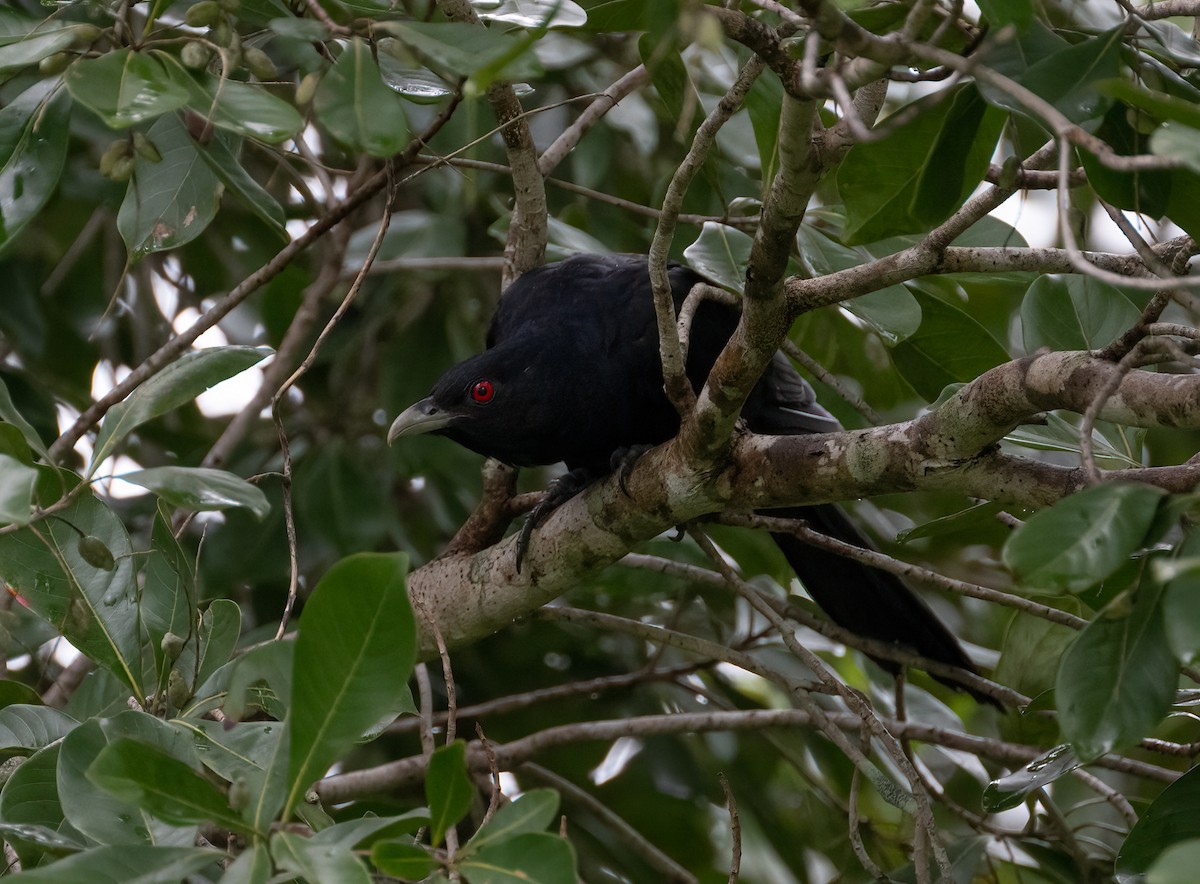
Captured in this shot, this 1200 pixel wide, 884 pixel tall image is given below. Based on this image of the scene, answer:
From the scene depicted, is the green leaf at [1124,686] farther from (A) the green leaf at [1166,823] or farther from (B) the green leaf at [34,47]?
(B) the green leaf at [34,47]

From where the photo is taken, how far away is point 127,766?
4.89 feet

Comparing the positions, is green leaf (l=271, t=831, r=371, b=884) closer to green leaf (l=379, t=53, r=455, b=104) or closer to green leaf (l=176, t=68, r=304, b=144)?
green leaf (l=176, t=68, r=304, b=144)

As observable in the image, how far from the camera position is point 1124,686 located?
1.52m

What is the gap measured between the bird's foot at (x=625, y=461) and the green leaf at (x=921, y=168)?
39.3 inches

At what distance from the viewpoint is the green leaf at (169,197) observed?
2.33 meters

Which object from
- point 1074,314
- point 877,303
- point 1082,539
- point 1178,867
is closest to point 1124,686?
point 1082,539

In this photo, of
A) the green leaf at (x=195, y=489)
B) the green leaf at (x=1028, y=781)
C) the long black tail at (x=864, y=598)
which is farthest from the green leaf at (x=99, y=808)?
the long black tail at (x=864, y=598)

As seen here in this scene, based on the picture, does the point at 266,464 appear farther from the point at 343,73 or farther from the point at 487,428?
the point at 343,73

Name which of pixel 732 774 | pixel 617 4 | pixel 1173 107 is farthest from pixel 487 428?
pixel 1173 107

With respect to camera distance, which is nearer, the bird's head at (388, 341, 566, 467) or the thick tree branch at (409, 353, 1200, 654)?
the thick tree branch at (409, 353, 1200, 654)

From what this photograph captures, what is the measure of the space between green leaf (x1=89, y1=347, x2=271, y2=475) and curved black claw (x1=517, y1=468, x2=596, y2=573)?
132cm

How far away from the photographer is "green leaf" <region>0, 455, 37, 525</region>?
142 cm

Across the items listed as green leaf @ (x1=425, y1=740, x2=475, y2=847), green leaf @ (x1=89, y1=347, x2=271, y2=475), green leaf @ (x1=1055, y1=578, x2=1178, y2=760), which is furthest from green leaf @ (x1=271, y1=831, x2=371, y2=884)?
green leaf @ (x1=1055, y1=578, x2=1178, y2=760)

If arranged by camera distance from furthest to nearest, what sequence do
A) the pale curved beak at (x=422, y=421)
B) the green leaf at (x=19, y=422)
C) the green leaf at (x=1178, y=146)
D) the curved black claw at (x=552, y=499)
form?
the pale curved beak at (x=422, y=421) → the curved black claw at (x=552, y=499) → the green leaf at (x=19, y=422) → the green leaf at (x=1178, y=146)
